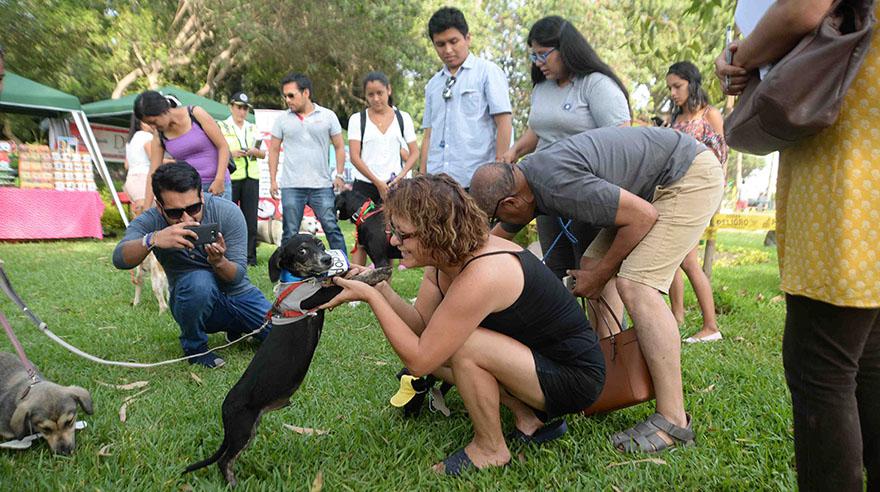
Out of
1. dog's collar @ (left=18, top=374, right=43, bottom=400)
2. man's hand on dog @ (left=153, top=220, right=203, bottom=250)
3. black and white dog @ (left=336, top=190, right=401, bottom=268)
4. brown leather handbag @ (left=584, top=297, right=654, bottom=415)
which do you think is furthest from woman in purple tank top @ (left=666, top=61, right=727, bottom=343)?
dog's collar @ (left=18, top=374, right=43, bottom=400)

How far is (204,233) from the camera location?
3.04 m

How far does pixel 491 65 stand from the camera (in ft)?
12.8

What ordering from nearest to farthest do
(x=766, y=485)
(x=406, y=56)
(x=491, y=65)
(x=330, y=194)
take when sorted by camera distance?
(x=766, y=485), (x=491, y=65), (x=330, y=194), (x=406, y=56)

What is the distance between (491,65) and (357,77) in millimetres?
16613

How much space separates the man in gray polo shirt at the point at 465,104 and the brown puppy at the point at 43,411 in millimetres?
2556

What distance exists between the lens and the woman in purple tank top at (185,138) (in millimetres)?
4203

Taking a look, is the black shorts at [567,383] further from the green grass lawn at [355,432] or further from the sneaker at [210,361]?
the sneaker at [210,361]

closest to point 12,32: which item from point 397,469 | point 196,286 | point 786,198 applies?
point 196,286

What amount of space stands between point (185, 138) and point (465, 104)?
227cm

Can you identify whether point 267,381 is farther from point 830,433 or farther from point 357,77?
point 357,77

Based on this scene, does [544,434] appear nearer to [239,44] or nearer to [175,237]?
[175,237]

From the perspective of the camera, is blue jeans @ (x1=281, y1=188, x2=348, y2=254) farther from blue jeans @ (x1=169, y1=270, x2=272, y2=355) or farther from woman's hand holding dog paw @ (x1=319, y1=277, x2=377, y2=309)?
woman's hand holding dog paw @ (x1=319, y1=277, x2=377, y2=309)

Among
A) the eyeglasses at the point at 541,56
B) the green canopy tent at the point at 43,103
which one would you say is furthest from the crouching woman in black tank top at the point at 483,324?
the green canopy tent at the point at 43,103

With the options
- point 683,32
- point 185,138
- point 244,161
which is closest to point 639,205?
point 185,138
